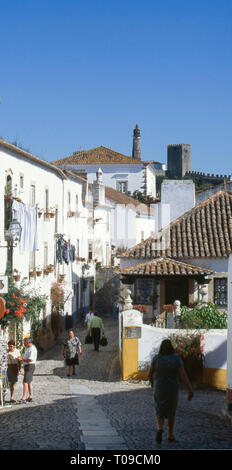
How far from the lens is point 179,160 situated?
123750 mm

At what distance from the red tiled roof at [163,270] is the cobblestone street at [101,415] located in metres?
3.78

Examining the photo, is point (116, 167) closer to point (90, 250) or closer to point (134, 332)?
point (90, 250)

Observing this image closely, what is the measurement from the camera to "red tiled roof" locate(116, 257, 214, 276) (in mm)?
24594

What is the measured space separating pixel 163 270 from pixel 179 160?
10049cm

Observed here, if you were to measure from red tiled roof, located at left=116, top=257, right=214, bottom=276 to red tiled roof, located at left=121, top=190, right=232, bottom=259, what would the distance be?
1.06 metres

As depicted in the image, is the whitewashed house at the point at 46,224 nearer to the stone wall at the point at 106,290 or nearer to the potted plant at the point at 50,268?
the potted plant at the point at 50,268

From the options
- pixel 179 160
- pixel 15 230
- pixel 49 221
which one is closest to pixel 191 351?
pixel 15 230

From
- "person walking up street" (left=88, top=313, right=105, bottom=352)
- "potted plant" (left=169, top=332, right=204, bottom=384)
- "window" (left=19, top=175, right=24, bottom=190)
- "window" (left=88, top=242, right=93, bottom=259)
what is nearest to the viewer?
"potted plant" (left=169, top=332, right=204, bottom=384)

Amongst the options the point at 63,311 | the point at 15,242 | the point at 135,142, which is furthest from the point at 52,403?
the point at 135,142

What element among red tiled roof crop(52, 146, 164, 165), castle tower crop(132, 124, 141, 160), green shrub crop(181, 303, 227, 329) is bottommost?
green shrub crop(181, 303, 227, 329)

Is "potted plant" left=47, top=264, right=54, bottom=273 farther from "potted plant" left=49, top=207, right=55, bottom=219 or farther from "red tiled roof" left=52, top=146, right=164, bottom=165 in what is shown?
"red tiled roof" left=52, top=146, right=164, bottom=165

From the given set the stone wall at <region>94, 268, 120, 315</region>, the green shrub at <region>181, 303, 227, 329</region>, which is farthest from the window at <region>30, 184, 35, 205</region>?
the stone wall at <region>94, 268, 120, 315</region>

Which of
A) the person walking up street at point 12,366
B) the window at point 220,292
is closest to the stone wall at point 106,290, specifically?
the window at point 220,292

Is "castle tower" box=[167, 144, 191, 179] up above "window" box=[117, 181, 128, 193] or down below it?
above
